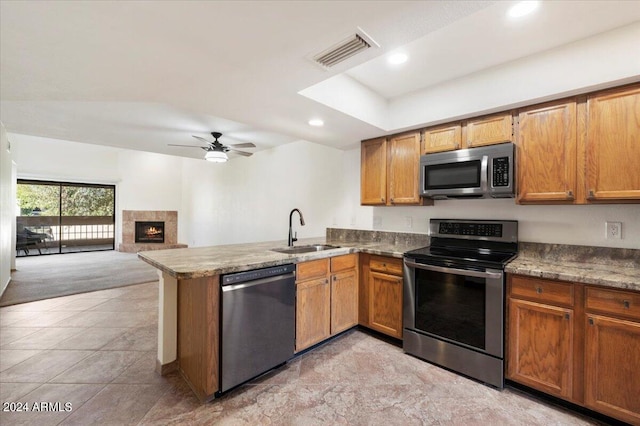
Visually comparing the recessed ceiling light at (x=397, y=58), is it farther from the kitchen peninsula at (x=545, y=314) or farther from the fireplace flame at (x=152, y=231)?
the fireplace flame at (x=152, y=231)

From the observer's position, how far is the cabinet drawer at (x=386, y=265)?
8.54 ft

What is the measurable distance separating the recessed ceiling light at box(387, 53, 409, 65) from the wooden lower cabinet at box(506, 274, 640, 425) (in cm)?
186

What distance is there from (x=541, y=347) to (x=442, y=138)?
6.02 feet

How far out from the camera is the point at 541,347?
1.86 m

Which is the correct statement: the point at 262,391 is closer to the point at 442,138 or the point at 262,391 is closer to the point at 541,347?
the point at 541,347

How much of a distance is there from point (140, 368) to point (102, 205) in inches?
323

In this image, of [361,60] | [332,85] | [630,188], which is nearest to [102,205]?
[332,85]

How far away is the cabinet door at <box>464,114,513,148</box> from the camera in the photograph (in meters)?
2.26

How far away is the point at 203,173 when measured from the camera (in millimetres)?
7477

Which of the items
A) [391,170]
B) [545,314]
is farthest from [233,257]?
[545,314]

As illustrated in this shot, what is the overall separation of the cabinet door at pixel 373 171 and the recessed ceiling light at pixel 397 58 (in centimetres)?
92

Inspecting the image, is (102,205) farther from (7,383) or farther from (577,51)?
(577,51)

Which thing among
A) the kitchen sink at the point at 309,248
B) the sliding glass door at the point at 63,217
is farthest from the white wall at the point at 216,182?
the kitchen sink at the point at 309,248

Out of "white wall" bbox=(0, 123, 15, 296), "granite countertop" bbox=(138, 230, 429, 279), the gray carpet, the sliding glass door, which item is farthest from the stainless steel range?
the sliding glass door
